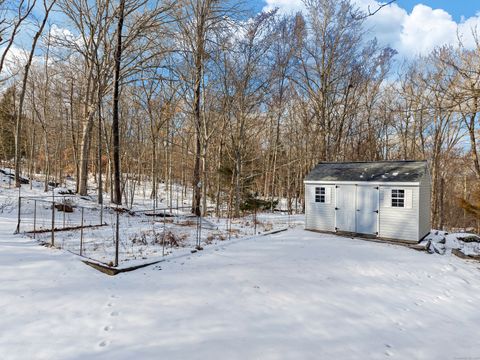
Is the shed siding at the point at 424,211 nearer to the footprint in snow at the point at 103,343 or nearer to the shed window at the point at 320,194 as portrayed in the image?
the shed window at the point at 320,194

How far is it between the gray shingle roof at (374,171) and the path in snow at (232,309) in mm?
4110

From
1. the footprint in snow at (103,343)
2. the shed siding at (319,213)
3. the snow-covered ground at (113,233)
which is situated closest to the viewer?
the footprint in snow at (103,343)

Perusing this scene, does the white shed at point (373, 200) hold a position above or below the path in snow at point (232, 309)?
above

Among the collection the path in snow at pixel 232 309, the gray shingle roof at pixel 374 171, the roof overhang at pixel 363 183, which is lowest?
the path in snow at pixel 232 309

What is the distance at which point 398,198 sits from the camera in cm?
1023

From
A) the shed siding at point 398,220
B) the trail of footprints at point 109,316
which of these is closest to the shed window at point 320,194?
the shed siding at point 398,220

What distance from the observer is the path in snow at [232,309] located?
10.6 feet

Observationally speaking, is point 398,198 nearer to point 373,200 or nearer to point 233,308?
point 373,200

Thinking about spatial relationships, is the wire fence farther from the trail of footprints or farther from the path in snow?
the trail of footprints

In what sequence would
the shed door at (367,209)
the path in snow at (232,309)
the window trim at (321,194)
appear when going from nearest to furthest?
the path in snow at (232,309) < the shed door at (367,209) < the window trim at (321,194)

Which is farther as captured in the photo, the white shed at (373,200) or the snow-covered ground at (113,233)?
the white shed at (373,200)

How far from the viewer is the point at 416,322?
4.38 meters

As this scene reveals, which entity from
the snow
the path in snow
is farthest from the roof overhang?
the path in snow

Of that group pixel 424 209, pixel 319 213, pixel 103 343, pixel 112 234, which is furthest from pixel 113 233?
pixel 424 209
